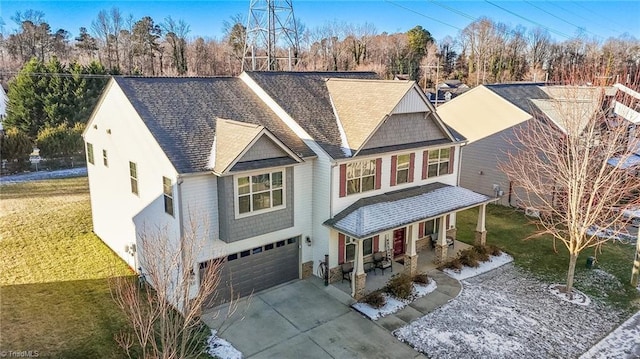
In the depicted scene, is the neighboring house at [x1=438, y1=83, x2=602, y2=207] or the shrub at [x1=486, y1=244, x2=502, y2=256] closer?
the shrub at [x1=486, y1=244, x2=502, y2=256]

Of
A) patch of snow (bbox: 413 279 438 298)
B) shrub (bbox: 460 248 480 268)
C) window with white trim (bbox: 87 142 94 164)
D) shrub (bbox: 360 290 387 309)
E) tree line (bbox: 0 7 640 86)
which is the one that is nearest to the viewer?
shrub (bbox: 360 290 387 309)

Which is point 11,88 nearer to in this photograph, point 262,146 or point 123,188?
point 123,188

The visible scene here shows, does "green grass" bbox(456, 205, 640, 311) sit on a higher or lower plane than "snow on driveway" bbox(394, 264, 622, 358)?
higher

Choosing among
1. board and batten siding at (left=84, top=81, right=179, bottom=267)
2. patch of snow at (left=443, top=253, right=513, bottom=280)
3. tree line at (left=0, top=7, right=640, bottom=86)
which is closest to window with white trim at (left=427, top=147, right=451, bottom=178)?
patch of snow at (left=443, top=253, right=513, bottom=280)

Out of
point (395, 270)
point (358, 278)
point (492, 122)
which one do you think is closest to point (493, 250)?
point (395, 270)

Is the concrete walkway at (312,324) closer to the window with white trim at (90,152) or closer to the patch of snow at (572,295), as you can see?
the patch of snow at (572,295)

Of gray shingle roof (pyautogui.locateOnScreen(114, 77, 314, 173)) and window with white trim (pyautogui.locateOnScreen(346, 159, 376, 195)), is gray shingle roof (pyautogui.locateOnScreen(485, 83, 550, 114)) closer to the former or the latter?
window with white trim (pyautogui.locateOnScreen(346, 159, 376, 195))

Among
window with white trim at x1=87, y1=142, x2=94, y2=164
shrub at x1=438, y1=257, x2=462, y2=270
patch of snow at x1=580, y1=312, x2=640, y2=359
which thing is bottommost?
patch of snow at x1=580, y1=312, x2=640, y2=359
